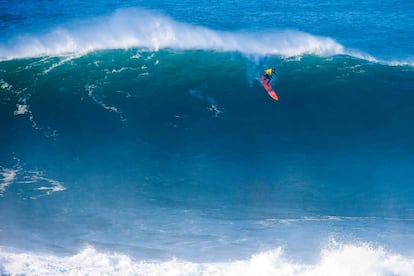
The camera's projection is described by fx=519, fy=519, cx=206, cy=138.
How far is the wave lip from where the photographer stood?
28500 millimetres

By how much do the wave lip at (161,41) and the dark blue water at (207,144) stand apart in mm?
120

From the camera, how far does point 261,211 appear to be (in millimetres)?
20219

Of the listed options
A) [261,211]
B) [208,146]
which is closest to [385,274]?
[261,211]

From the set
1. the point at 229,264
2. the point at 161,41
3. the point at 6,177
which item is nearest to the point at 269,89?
the point at 161,41

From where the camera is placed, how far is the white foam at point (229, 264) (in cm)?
1769

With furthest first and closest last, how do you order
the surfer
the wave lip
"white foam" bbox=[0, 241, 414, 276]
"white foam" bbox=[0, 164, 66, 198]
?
the wave lip < the surfer < "white foam" bbox=[0, 164, 66, 198] < "white foam" bbox=[0, 241, 414, 276]

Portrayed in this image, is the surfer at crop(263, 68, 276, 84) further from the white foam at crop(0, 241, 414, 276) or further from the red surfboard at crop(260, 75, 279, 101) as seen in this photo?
the white foam at crop(0, 241, 414, 276)

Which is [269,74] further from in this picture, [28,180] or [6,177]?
[6,177]

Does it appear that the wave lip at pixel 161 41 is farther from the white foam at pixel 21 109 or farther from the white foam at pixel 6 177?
the white foam at pixel 6 177

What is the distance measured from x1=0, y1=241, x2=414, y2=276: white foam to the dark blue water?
0.05m

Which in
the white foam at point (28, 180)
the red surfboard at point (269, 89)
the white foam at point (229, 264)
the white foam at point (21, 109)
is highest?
the red surfboard at point (269, 89)

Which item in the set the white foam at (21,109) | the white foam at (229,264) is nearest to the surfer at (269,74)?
the white foam at (229,264)

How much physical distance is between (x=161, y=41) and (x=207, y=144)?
8.72 meters

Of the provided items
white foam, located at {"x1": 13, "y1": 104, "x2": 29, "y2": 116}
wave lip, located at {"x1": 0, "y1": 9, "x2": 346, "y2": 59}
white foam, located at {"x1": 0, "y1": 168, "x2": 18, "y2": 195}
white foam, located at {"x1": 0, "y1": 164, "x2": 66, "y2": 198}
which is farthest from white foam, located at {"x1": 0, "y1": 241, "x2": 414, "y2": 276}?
wave lip, located at {"x1": 0, "y1": 9, "x2": 346, "y2": 59}
